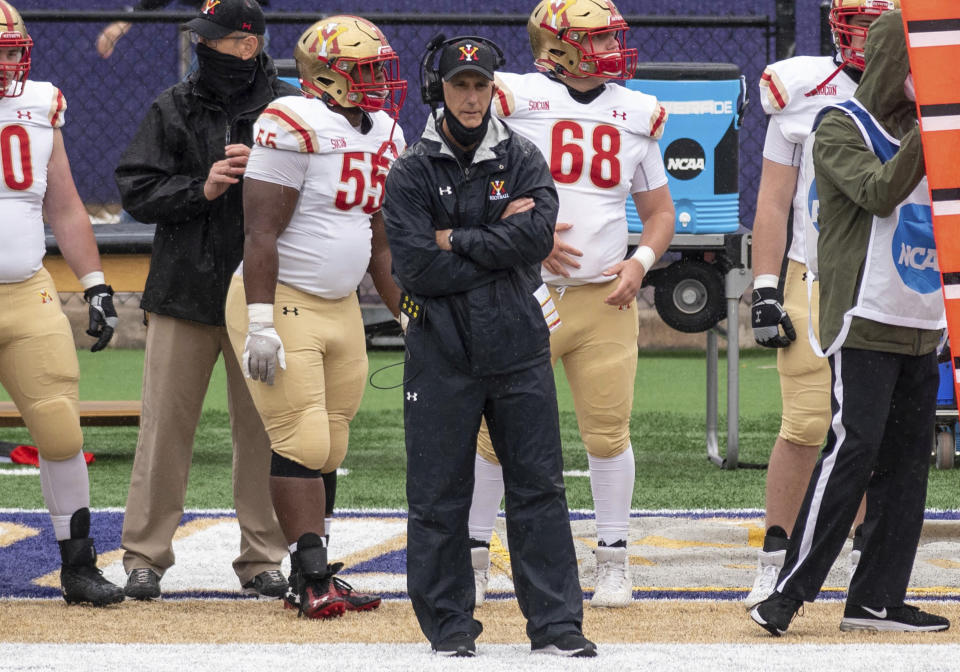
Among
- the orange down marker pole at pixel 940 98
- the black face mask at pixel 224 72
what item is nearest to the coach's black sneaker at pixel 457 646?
the orange down marker pole at pixel 940 98

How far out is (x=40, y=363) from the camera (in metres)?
5.01

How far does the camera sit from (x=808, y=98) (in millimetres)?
5125

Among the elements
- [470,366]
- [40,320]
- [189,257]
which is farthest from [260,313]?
[470,366]

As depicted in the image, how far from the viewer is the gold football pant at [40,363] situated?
500 cm

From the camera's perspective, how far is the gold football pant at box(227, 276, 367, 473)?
4773 millimetres

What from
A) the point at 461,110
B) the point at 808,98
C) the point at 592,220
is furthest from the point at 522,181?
the point at 808,98

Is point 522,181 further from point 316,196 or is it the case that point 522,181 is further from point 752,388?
point 752,388

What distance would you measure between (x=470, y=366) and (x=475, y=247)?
1.00 feet

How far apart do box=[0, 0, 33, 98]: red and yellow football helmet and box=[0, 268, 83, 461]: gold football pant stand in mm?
584

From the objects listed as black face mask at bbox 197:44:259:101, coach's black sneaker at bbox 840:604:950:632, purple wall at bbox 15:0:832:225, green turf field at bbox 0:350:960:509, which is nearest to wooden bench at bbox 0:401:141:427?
green turf field at bbox 0:350:960:509

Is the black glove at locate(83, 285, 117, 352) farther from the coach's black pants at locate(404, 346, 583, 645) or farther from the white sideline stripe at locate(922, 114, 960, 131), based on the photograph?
the white sideline stripe at locate(922, 114, 960, 131)

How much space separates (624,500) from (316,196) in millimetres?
1386

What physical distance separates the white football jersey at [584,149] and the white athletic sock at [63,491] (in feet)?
5.42

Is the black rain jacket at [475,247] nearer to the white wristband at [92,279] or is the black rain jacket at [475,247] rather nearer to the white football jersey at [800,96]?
the white football jersey at [800,96]
